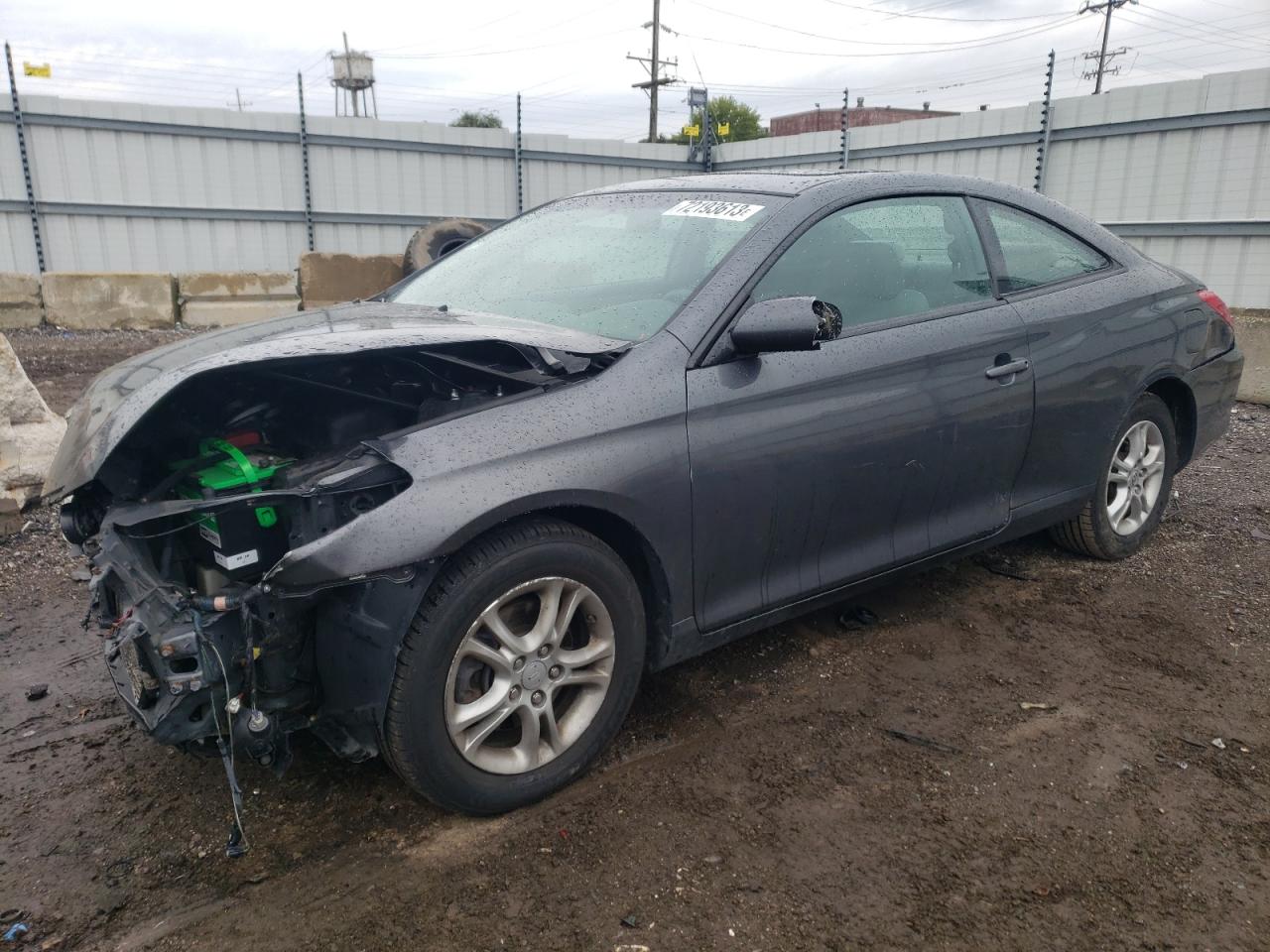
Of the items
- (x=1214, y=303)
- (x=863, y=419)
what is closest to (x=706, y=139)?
(x=1214, y=303)

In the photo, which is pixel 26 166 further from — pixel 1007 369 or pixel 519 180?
pixel 1007 369

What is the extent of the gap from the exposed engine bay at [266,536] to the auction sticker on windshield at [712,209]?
86cm

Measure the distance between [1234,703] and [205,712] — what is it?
3.18m

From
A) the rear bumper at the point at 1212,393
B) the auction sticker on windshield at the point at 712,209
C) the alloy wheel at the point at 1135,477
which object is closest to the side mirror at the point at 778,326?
the auction sticker on windshield at the point at 712,209

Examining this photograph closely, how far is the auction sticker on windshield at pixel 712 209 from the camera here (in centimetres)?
323

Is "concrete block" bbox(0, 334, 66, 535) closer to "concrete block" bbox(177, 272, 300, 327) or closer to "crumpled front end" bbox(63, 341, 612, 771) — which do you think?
"crumpled front end" bbox(63, 341, 612, 771)

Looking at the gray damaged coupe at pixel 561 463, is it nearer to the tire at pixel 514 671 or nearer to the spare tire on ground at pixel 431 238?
the tire at pixel 514 671

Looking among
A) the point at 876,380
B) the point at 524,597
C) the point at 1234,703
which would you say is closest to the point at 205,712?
the point at 524,597

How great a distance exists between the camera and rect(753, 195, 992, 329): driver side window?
10.3ft

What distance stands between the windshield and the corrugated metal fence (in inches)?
403

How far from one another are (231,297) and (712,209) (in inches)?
416

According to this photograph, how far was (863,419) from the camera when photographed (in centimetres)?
312

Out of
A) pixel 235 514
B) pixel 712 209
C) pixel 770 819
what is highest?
pixel 712 209

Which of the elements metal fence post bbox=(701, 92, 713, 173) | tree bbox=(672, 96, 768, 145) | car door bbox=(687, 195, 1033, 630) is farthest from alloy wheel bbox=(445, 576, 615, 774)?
tree bbox=(672, 96, 768, 145)
